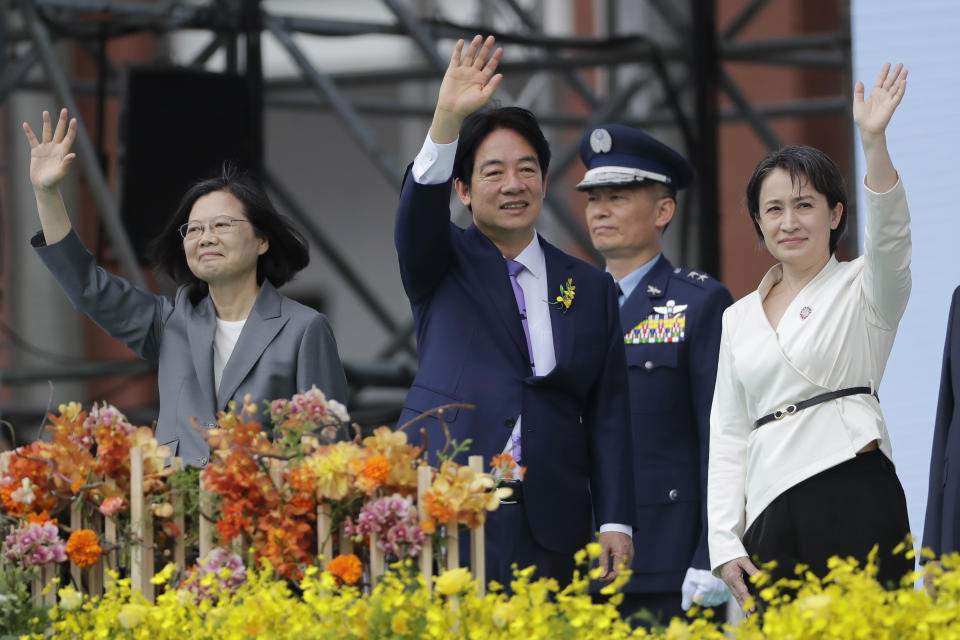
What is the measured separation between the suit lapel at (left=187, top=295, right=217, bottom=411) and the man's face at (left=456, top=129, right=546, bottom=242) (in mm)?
701

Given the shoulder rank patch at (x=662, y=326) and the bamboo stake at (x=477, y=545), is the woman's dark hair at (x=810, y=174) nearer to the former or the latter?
the shoulder rank patch at (x=662, y=326)

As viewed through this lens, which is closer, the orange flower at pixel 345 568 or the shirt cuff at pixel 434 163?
the orange flower at pixel 345 568

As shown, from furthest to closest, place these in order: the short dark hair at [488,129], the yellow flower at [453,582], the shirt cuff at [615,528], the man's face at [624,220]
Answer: the man's face at [624,220], the short dark hair at [488,129], the shirt cuff at [615,528], the yellow flower at [453,582]

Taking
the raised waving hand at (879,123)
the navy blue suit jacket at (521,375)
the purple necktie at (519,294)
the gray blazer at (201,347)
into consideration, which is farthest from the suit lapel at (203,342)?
the raised waving hand at (879,123)

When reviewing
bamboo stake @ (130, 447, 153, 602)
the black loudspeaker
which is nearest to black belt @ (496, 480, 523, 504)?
bamboo stake @ (130, 447, 153, 602)

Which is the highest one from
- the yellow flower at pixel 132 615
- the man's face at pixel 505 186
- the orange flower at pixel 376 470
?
the man's face at pixel 505 186

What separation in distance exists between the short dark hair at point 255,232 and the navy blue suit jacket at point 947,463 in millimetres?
1547

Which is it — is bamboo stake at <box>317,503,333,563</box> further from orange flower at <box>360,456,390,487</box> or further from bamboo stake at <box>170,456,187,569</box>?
bamboo stake at <box>170,456,187,569</box>

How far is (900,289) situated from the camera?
123 inches

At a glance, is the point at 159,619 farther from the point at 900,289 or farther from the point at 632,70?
the point at 632,70

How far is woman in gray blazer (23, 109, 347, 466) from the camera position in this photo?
3.60m

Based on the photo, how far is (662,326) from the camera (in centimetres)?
399

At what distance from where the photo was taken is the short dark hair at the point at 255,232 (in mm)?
3787

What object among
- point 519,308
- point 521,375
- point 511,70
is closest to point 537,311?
point 519,308
